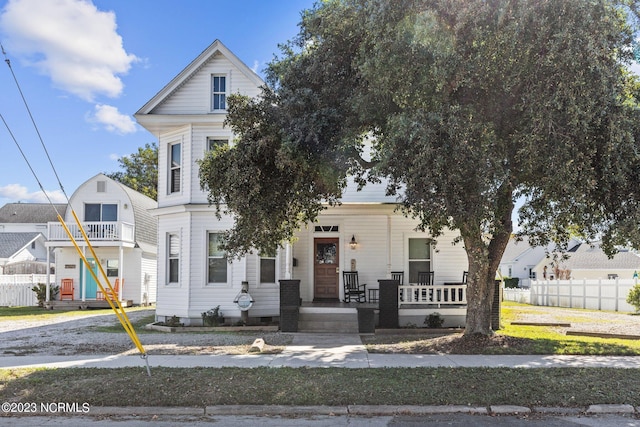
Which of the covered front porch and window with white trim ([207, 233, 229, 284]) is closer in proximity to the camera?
the covered front porch

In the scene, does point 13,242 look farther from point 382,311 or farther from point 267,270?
point 382,311

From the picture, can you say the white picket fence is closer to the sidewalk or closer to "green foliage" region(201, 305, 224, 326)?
"green foliage" region(201, 305, 224, 326)

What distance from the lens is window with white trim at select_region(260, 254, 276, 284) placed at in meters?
15.6

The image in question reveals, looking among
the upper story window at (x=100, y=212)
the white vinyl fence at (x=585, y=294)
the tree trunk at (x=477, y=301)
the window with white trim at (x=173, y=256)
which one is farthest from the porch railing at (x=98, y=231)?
the white vinyl fence at (x=585, y=294)

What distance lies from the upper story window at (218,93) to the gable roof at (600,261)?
98.1 ft

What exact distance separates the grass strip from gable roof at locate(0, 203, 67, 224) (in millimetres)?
38522

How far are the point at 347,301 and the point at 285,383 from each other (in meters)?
8.96

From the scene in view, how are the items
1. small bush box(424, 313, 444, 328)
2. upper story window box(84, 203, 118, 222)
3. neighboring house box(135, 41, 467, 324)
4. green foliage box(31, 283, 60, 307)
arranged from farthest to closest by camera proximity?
upper story window box(84, 203, 118, 222) → green foliage box(31, 283, 60, 307) → neighboring house box(135, 41, 467, 324) → small bush box(424, 313, 444, 328)

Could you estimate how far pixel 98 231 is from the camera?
982 inches

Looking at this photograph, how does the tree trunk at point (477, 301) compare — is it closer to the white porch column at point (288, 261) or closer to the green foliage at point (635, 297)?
the white porch column at point (288, 261)

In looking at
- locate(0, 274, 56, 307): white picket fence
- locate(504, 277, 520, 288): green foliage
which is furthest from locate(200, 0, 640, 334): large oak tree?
locate(504, 277, 520, 288): green foliage

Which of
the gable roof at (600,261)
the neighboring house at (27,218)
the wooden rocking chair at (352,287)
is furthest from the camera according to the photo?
the neighboring house at (27,218)

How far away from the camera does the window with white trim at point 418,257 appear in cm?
1666

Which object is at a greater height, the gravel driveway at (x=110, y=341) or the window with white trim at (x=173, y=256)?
the window with white trim at (x=173, y=256)
